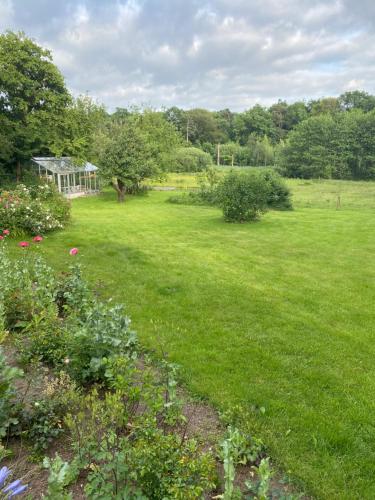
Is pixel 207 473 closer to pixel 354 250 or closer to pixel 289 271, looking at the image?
pixel 289 271

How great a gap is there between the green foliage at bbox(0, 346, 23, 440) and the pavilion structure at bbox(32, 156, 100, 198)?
19.9 m

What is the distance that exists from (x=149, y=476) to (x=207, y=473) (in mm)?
328

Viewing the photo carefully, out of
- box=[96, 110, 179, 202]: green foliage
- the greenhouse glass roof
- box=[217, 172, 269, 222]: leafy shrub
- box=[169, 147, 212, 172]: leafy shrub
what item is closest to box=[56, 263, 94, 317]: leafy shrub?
box=[217, 172, 269, 222]: leafy shrub

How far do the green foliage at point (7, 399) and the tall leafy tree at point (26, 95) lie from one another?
1811cm

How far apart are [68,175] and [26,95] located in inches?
250

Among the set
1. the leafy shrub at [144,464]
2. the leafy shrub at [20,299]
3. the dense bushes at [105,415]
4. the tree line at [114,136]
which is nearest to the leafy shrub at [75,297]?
the dense bushes at [105,415]

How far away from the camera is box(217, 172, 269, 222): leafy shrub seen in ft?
44.5

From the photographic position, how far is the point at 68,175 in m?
23.9

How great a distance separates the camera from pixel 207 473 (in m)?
2.12

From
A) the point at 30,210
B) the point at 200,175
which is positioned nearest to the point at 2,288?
the point at 30,210

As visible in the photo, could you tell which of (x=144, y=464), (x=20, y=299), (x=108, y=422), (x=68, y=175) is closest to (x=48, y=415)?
(x=108, y=422)

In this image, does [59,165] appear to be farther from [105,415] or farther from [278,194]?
[105,415]

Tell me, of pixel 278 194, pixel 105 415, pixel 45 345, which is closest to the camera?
pixel 105 415

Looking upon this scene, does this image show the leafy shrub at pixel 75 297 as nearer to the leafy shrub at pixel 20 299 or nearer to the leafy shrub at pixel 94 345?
the leafy shrub at pixel 20 299
